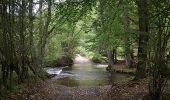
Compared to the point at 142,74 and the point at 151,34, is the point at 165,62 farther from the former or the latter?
the point at 142,74

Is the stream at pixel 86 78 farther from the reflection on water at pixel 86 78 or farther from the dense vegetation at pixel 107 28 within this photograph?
the dense vegetation at pixel 107 28

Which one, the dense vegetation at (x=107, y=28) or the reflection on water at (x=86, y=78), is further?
the reflection on water at (x=86, y=78)

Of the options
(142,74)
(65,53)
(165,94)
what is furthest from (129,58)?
(165,94)

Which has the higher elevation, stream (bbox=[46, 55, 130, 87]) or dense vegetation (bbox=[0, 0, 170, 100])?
dense vegetation (bbox=[0, 0, 170, 100])

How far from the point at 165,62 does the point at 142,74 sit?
7084mm

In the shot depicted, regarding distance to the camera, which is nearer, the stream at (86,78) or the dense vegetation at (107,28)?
the dense vegetation at (107,28)

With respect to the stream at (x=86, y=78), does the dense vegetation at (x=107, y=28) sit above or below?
above

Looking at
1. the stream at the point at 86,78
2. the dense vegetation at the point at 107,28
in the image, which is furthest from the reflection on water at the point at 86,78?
the dense vegetation at the point at 107,28

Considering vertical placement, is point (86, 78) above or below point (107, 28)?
below

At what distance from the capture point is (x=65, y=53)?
44.7m

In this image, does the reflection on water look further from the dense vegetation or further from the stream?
the dense vegetation

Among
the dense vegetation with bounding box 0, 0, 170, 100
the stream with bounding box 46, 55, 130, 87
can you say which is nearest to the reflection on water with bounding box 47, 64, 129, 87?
the stream with bounding box 46, 55, 130, 87

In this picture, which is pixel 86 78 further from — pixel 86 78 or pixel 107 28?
pixel 107 28

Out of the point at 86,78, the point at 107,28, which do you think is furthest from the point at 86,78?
the point at 107,28
